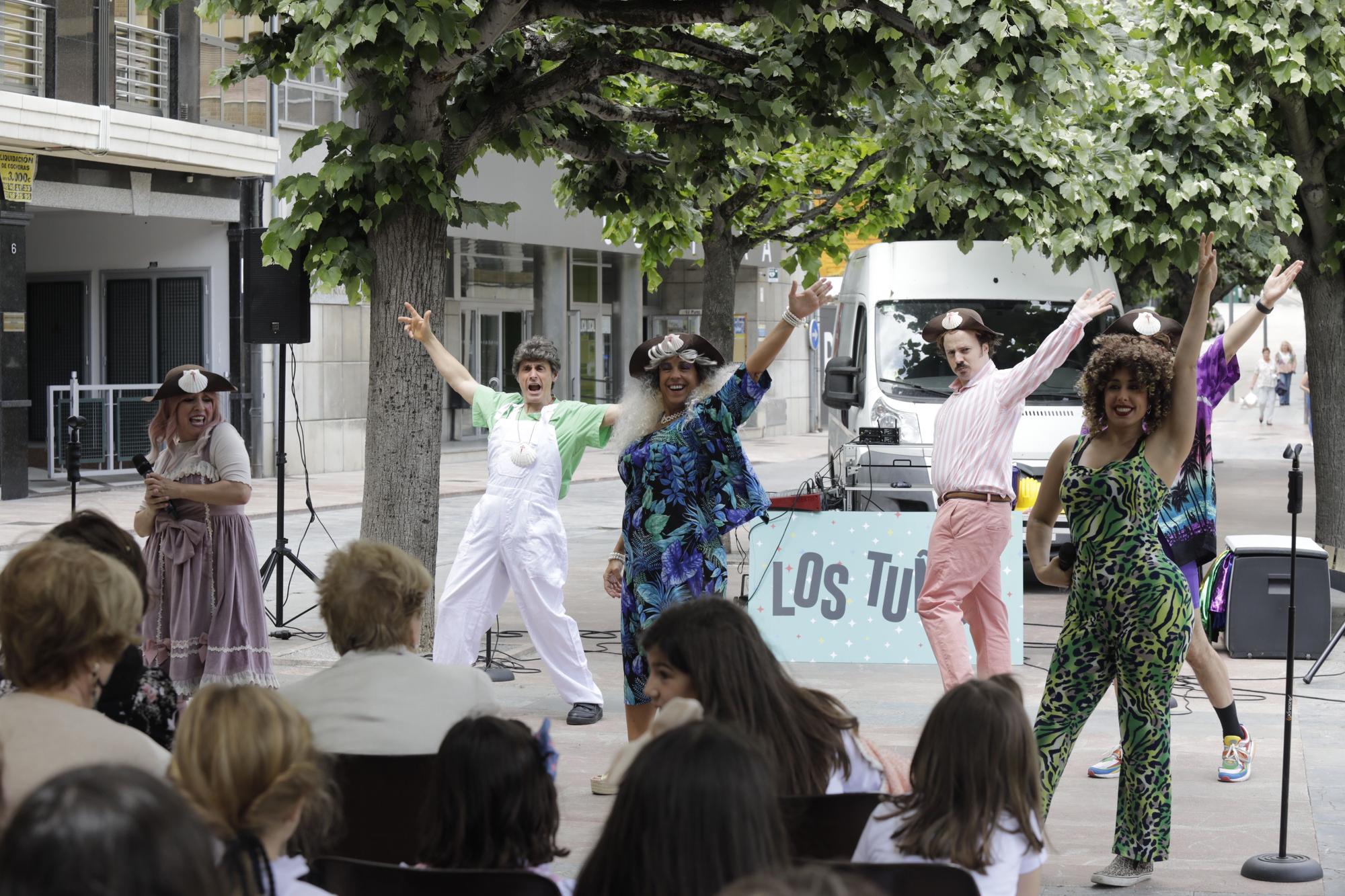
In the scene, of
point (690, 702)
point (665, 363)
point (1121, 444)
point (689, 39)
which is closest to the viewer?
point (690, 702)

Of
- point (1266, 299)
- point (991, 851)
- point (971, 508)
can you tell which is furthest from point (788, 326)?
point (991, 851)

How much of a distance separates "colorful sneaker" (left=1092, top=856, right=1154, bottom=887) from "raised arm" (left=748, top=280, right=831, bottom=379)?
80.4 inches

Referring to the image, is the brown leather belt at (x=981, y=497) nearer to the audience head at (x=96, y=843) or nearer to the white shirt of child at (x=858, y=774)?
the white shirt of child at (x=858, y=774)

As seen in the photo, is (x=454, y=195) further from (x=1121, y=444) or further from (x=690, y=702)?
(x=690, y=702)

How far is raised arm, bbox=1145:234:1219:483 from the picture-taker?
5.00 meters

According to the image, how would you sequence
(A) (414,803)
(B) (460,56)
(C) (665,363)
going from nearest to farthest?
Result: (A) (414,803)
(C) (665,363)
(B) (460,56)

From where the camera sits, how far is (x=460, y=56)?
7.82 meters

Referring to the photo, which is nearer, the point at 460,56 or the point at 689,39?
the point at 460,56

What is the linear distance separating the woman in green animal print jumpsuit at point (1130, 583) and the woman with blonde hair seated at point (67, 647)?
3.06m

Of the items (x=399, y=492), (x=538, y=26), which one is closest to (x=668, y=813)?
(x=399, y=492)

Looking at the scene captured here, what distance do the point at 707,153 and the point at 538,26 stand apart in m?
1.67

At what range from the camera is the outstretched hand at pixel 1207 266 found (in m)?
5.06

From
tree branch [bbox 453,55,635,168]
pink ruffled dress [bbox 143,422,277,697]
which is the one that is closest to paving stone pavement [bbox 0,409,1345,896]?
pink ruffled dress [bbox 143,422,277,697]

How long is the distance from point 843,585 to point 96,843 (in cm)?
711
